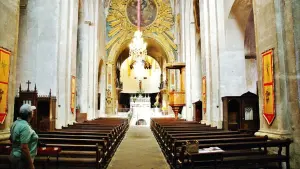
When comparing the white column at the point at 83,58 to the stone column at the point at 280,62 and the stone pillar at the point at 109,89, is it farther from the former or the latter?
the stone column at the point at 280,62

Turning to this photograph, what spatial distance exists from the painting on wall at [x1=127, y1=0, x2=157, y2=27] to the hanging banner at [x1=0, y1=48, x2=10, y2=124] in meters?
19.3

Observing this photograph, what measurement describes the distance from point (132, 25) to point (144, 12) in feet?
5.85

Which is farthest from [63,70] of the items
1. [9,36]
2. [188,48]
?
[188,48]

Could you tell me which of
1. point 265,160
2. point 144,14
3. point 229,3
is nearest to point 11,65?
point 265,160

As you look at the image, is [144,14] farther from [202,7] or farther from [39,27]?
[39,27]

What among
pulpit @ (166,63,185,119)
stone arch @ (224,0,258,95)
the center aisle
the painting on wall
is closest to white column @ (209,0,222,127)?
stone arch @ (224,0,258,95)

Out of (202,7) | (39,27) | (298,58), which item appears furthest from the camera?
(202,7)

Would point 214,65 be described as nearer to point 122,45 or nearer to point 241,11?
point 241,11

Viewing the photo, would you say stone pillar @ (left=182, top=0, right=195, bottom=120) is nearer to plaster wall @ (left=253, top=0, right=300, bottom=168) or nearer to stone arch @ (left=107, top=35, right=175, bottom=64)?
stone arch @ (left=107, top=35, right=175, bottom=64)

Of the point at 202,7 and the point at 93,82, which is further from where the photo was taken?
the point at 93,82

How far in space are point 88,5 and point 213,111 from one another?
11.5 meters

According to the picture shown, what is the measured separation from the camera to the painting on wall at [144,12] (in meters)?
24.0

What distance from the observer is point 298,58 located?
4891mm

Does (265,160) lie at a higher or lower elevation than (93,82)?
lower
